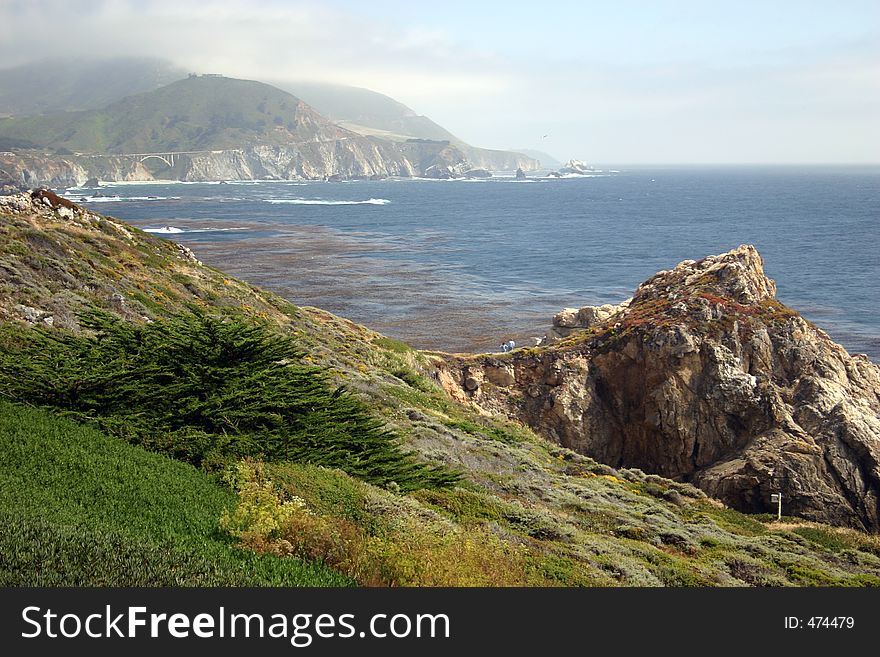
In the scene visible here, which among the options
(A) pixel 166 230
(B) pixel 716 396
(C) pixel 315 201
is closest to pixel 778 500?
(B) pixel 716 396

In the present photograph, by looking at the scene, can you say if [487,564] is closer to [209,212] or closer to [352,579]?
[352,579]

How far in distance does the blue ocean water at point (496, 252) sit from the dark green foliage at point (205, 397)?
34301 mm

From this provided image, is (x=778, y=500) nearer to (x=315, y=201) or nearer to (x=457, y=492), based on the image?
(x=457, y=492)

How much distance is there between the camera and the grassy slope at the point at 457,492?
493 inches

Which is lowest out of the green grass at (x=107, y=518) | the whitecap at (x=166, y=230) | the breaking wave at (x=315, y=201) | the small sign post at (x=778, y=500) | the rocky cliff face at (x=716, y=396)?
the small sign post at (x=778, y=500)

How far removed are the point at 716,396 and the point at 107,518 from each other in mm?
25776

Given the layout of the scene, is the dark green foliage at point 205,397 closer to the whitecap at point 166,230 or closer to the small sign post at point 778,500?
the small sign post at point 778,500

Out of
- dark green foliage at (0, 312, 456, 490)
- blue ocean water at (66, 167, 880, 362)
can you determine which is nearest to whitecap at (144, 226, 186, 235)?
blue ocean water at (66, 167, 880, 362)

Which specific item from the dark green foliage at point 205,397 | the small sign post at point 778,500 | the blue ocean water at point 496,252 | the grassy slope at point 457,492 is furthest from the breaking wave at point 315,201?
the dark green foliage at point 205,397

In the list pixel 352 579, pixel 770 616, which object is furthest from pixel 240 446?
pixel 770 616

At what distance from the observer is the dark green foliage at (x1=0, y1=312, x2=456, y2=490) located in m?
14.7

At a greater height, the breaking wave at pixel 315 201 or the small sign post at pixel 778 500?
the breaking wave at pixel 315 201

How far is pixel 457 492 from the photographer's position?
53.1 ft

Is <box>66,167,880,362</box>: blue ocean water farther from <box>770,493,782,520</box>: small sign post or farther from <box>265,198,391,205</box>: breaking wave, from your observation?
<box>770,493,782,520</box>: small sign post
